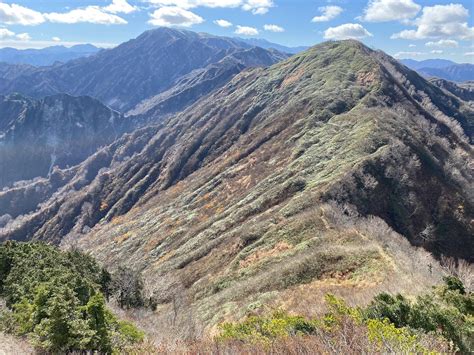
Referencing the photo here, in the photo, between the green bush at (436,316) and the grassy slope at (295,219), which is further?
the grassy slope at (295,219)

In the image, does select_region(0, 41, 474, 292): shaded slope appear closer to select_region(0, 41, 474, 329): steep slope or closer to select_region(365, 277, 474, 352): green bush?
select_region(0, 41, 474, 329): steep slope

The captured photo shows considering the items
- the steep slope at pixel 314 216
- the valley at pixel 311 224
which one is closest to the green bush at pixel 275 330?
the valley at pixel 311 224

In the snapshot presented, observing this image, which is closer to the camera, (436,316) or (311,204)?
(436,316)

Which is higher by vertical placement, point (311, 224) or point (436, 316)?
point (436, 316)

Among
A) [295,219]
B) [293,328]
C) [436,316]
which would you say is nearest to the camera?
[436,316]

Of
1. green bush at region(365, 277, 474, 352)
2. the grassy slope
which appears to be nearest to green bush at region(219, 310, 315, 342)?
green bush at region(365, 277, 474, 352)

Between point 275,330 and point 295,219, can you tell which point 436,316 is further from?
point 295,219

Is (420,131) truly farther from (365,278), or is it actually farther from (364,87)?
(365,278)

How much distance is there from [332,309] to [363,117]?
394ft

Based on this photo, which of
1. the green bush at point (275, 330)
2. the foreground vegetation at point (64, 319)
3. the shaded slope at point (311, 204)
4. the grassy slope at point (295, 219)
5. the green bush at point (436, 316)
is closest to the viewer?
the green bush at point (436, 316)

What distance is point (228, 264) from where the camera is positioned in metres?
79.4

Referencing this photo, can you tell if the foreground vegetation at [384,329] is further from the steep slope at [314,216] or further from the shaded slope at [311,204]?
the shaded slope at [311,204]

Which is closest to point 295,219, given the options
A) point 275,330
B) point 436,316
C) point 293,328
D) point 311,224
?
point 311,224

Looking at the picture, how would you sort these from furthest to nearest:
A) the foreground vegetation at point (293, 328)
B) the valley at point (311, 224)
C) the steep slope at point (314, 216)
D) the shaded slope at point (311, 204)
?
1. the shaded slope at point (311, 204)
2. the steep slope at point (314, 216)
3. the valley at point (311, 224)
4. the foreground vegetation at point (293, 328)
